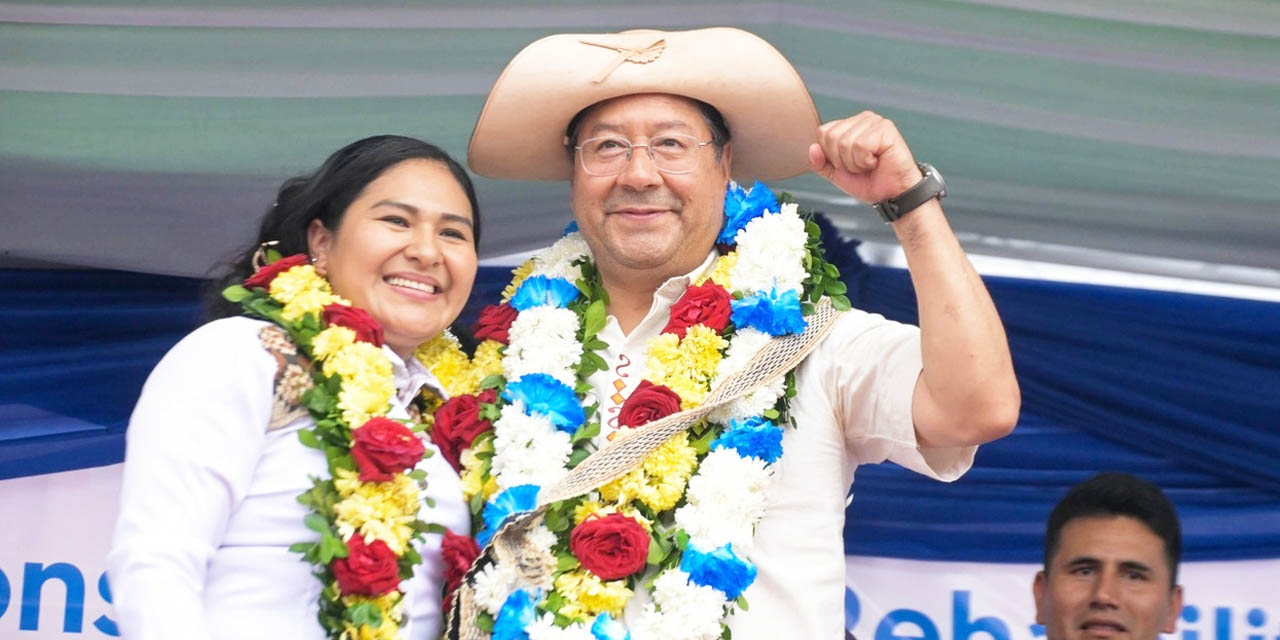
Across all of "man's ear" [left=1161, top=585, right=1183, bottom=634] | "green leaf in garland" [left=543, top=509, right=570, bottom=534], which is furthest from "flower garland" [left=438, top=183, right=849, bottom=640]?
"man's ear" [left=1161, top=585, right=1183, bottom=634]

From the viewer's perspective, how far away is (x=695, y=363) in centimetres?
296

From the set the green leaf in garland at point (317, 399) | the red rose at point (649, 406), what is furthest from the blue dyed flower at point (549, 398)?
the green leaf in garland at point (317, 399)

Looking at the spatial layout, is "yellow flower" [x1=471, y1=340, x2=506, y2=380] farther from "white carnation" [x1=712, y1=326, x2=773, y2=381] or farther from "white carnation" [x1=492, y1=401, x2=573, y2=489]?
"white carnation" [x1=712, y1=326, x2=773, y2=381]

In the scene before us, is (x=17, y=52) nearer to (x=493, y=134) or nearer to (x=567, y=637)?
(x=493, y=134)

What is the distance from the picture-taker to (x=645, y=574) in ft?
9.20

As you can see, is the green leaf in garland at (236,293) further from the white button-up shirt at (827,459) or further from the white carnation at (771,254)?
the white carnation at (771,254)

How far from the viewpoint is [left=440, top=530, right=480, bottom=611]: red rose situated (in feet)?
9.11

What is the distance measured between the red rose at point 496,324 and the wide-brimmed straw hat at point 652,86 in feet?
1.25

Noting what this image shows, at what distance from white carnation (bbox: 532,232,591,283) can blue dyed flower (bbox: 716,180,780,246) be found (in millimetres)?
331

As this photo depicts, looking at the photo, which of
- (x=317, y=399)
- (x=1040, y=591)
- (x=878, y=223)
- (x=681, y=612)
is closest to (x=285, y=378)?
(x=317, y=399)

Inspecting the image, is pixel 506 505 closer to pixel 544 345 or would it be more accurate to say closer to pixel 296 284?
pixel 544 345

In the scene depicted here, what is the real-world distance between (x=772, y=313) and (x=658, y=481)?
415mm

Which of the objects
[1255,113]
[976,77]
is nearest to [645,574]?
[976,77]

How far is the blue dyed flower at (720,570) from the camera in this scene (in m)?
2.71
